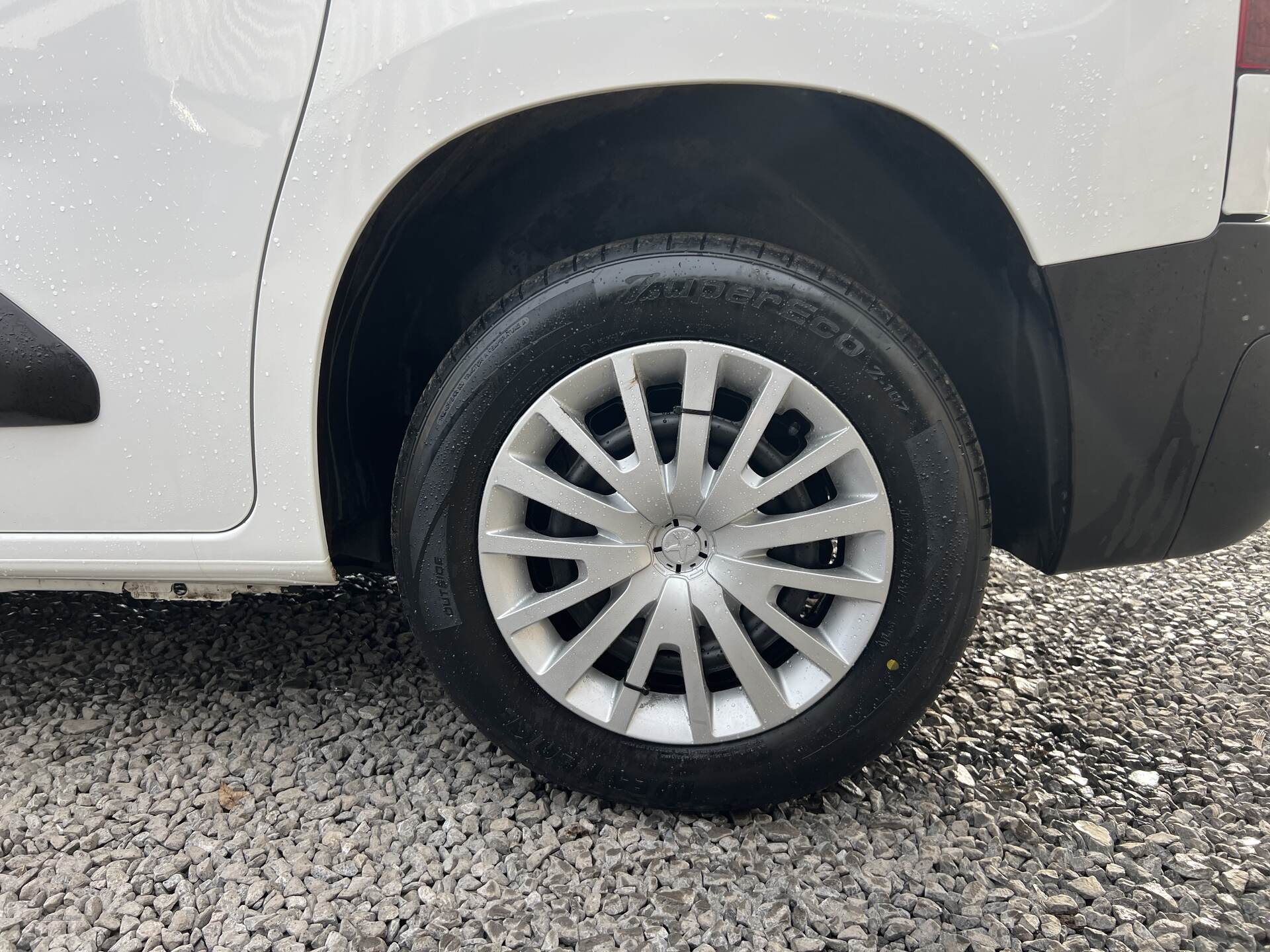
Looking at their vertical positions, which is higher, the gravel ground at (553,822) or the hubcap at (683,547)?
the hubcap at (683,547)

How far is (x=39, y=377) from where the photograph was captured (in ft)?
4.48

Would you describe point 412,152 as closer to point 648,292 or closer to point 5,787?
point 648,292

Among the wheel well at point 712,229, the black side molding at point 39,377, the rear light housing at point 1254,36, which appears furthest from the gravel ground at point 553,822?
the rear light housing at point 1254,36

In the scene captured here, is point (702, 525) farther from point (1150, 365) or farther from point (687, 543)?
point (1150, 365)

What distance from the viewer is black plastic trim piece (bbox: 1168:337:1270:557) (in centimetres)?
127

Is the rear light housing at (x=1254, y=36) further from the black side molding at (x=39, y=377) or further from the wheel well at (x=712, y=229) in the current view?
the black side molding at (x=39, y=377)

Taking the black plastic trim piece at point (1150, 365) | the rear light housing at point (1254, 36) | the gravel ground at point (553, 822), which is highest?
the rear light housing at point (1254, 36)

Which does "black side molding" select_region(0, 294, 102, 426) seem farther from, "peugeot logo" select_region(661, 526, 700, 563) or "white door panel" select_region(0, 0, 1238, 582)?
"peugeot logo" select_region(661, 526, 700, 563)

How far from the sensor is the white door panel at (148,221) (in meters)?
1.23

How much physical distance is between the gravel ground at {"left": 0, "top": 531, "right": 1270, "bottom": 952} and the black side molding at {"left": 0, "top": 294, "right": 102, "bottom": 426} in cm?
70

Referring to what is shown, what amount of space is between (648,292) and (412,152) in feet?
1.29

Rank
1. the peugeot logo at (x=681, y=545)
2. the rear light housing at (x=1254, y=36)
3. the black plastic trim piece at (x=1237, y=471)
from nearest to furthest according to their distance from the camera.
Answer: the rear light housing at (x=1254, y=36) < the black plastic trim piece at (x=1237, y=471) < the peugeot logo at (x=681, y=545)

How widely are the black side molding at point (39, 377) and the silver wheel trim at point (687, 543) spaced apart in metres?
0.65

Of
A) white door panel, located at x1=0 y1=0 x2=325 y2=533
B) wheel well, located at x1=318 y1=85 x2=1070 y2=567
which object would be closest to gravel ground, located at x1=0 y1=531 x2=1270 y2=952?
Answer: wheel well, located at x1=318 y1=85 x2=1070 y2=567
